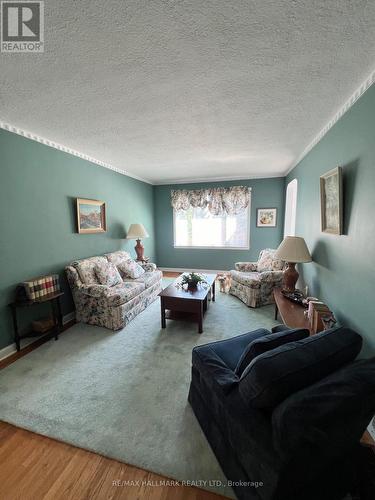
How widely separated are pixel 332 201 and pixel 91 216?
354 centimetres

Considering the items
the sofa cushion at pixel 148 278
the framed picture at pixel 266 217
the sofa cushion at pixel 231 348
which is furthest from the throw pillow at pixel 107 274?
the framed picture at pixel 266 217

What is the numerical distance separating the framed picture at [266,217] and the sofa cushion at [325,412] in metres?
4.64

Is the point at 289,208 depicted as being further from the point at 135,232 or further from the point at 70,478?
the point at 70,478

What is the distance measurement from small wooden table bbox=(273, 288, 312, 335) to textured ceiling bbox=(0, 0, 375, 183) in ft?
6.95

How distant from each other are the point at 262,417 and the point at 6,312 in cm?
284

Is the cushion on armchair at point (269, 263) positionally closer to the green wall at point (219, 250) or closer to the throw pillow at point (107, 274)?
the green wall at point (219, 250)

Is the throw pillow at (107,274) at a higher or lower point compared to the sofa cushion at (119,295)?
higher

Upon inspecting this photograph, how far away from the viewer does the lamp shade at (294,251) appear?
8.89 ft

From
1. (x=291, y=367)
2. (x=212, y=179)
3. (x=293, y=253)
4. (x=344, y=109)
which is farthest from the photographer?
(x=212, y=179)

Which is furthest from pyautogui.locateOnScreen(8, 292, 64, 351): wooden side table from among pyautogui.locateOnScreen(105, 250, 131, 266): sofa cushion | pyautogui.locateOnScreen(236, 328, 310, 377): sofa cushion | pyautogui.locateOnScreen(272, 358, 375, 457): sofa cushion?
pyautogui.locateOnScreen(272, 358, 375, 457): sofa cushion

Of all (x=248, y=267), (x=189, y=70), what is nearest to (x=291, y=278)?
(x=248, y=267)

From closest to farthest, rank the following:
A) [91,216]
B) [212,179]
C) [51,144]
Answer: [51,144] → [91,216] → [212,179]

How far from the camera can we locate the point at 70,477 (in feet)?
4.17

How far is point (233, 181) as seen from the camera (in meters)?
5.36
